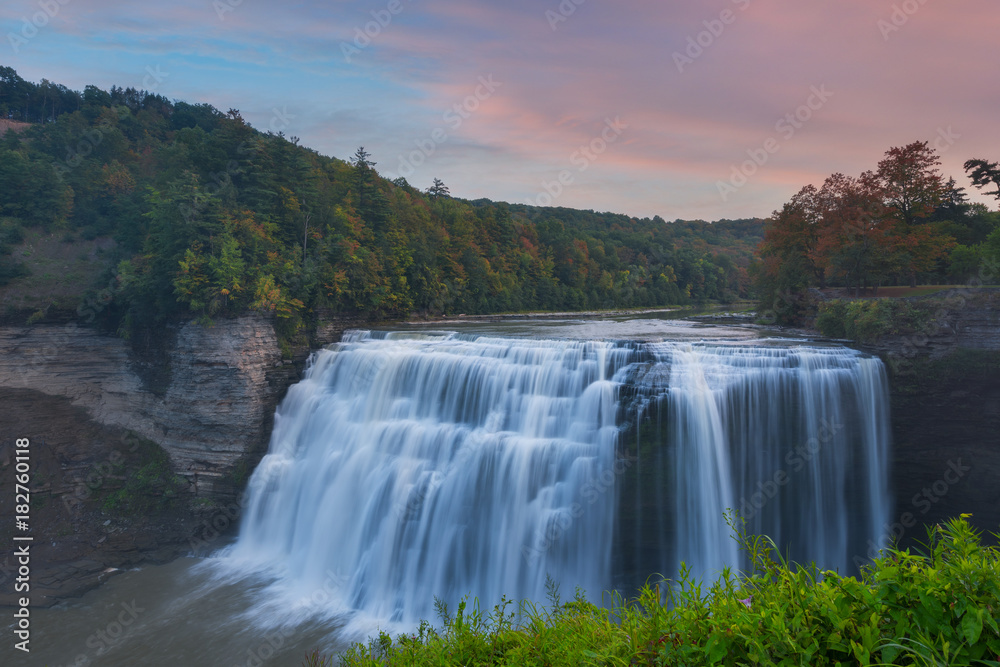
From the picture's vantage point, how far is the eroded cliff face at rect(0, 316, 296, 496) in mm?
19062

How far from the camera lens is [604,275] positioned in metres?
54.0

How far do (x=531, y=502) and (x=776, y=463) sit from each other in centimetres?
634

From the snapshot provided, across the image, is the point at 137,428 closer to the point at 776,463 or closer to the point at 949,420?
the point at 776,463

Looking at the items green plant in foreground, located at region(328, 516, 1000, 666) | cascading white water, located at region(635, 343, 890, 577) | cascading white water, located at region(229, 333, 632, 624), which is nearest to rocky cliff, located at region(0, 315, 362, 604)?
cascading white water, located at region(229, 333, 632, 624)

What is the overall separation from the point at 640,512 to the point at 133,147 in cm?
3928

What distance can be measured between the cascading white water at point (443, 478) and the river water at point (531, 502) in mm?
56

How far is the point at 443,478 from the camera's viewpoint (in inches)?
572

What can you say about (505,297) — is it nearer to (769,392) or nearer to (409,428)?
(409,428)

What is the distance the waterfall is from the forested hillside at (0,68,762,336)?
999cm

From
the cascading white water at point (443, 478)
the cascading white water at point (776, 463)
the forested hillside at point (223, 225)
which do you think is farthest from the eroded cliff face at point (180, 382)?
the cascading white water at point (776, 463)

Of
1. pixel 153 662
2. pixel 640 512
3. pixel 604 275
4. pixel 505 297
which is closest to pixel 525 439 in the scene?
pixel 640 512

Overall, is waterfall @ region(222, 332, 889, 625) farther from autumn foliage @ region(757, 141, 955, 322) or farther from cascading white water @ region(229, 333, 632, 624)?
autumn foliage @ region(757, 141, 955, 322)

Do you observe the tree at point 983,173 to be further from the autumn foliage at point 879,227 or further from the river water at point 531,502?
the river water at point 531,502

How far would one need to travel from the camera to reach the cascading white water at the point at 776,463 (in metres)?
12.6
